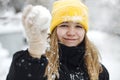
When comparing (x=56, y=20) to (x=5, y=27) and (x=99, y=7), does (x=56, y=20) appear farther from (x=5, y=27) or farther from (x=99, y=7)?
(x=99, y=7)

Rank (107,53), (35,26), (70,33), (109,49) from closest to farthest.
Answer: (35,26) < (70,33) < (107,53) < (109,49)

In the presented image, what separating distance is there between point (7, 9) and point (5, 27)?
4.40 ft

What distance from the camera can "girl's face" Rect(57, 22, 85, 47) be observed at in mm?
2277

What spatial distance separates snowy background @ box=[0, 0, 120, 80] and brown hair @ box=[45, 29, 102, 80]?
3.65m

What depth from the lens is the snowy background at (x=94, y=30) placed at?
23.0 feet

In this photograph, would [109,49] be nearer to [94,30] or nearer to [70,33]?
[94,30]

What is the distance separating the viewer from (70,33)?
7.46 ft

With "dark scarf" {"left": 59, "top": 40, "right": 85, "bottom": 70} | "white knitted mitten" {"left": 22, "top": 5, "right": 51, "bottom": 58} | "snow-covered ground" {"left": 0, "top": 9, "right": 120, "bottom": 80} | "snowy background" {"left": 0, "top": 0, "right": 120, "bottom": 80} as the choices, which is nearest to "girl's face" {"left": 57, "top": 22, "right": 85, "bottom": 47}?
"dark scarf" {"left": 59, "top": 40, "right": 85, "bottom": 70}

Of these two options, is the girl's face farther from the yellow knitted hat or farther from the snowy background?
the snowy background

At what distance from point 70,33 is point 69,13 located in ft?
0.49

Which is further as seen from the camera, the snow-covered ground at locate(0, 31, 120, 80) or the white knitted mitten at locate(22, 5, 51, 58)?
the snow-covered ground at locate(0, 31, 120, 80)

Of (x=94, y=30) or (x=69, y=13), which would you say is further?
(x=94, y=30)

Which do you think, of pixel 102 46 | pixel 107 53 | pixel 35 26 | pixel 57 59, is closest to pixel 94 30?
pixel 102 46

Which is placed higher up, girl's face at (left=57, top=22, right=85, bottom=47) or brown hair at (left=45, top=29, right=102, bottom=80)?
girl's face at (left=57, top=22, right=85, bottom=47)
